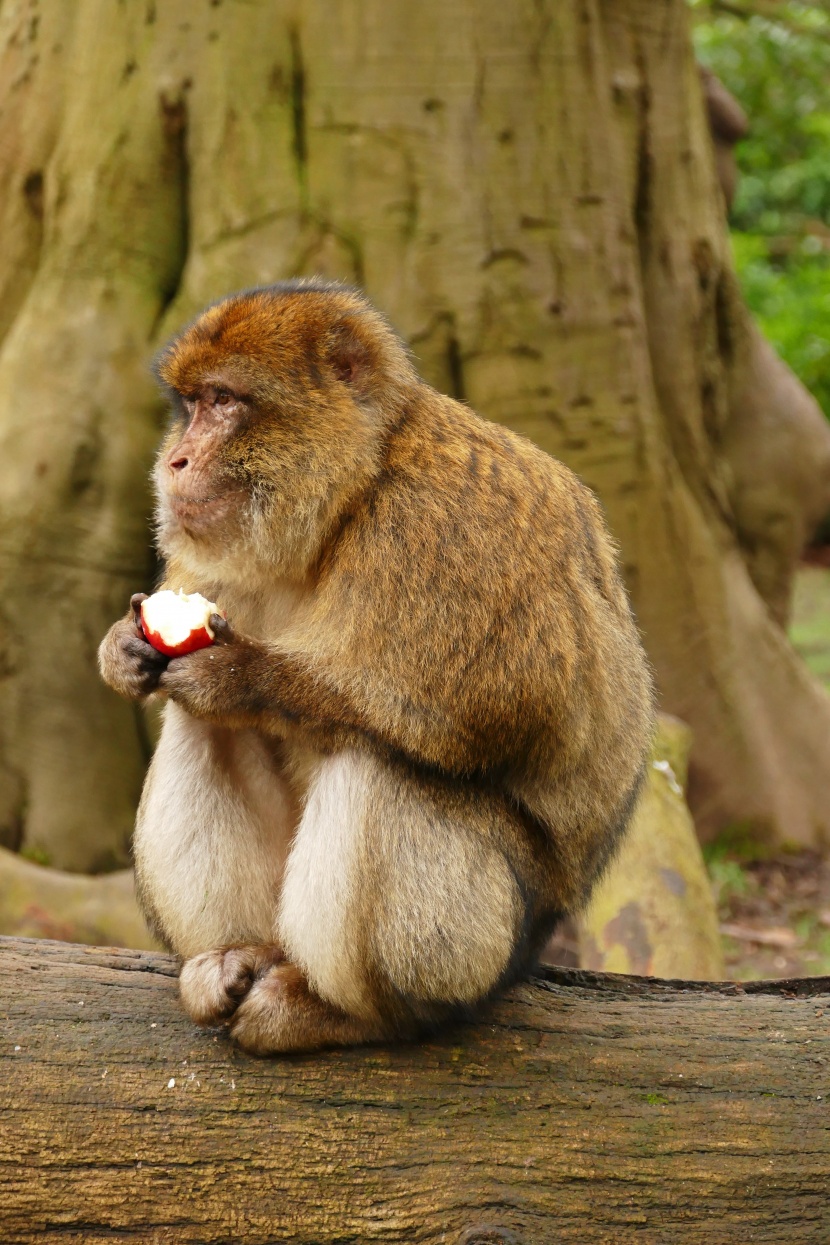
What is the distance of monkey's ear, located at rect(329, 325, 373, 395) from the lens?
349 centimetres

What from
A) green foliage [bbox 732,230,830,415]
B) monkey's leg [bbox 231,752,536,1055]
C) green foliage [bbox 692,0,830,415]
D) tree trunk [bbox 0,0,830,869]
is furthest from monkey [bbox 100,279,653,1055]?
green foliage [bbox 692,0,830,415]

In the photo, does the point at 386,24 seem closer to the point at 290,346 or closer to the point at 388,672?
the point at 290,346

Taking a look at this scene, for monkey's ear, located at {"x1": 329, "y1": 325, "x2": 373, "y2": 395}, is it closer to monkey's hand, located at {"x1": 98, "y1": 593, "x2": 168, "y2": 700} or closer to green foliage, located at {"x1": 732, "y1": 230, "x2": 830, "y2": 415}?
monkey's hand, located at {"x1": 98, "y1": 593, "x2": 168, "y2": 700}

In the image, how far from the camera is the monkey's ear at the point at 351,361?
3.49 meters

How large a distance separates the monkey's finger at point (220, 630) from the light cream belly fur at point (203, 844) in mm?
359

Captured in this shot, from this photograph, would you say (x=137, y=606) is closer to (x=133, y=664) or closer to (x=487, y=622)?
(x=133, y=664)

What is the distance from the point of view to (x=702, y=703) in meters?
7.21

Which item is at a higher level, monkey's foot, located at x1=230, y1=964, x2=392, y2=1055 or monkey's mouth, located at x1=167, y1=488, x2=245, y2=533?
monkey's mouth, located at x1=167, y1=488, x2=245, y2=533

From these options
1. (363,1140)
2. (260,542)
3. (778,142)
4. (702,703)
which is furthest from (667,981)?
(778,142)

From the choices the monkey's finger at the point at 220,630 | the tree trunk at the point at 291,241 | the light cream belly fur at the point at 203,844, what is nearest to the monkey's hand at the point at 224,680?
the monkey's finger at the point at 220,630

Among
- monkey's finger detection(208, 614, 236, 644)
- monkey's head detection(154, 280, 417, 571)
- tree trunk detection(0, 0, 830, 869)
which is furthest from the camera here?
tree trunk detection(0, 0, 830, 869)

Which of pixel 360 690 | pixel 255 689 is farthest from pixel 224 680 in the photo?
pixel 360 690

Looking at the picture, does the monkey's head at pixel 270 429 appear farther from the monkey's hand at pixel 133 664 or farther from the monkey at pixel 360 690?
the monkey's hand at pixel 133 664

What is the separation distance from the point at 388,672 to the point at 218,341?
3.18ft
